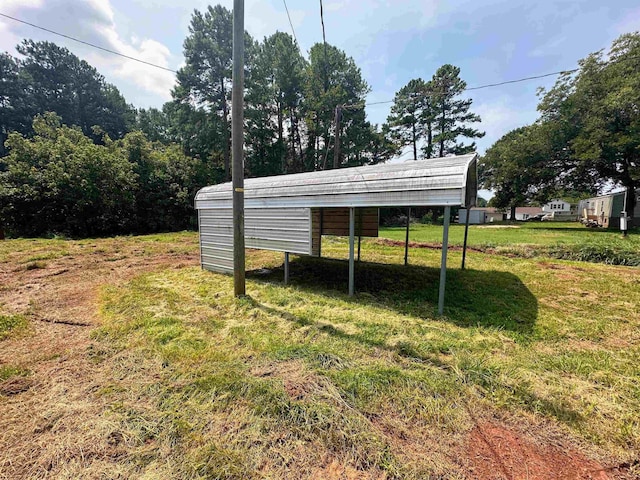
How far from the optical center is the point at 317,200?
17.3 feet

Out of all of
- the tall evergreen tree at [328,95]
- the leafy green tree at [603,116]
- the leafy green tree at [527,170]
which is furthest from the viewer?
the tall evergreen tree at [328,95]

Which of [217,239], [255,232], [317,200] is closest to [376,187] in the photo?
[317,200]

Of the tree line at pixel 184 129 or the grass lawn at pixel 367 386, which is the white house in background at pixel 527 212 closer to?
the tree line at pixel 184 129

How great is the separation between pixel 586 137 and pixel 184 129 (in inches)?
1177

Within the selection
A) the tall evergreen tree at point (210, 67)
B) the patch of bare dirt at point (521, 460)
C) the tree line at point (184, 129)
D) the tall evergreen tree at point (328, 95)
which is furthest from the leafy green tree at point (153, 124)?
the patch of bare dirt at point (521, 460)

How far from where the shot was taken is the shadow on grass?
164 inches

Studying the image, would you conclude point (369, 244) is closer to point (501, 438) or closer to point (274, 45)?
point (501, 438)

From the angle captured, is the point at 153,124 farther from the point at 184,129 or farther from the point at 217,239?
the point at 217,239

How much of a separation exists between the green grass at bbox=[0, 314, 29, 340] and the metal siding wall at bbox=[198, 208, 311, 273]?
A: 3562mm

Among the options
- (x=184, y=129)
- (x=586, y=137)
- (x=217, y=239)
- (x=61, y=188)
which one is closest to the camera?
(x=217, y=239)

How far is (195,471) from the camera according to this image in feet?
5.46

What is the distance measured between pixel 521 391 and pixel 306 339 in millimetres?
2284

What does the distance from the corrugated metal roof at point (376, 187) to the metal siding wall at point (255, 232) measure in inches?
8.8

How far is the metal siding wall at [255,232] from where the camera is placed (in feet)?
18.4
